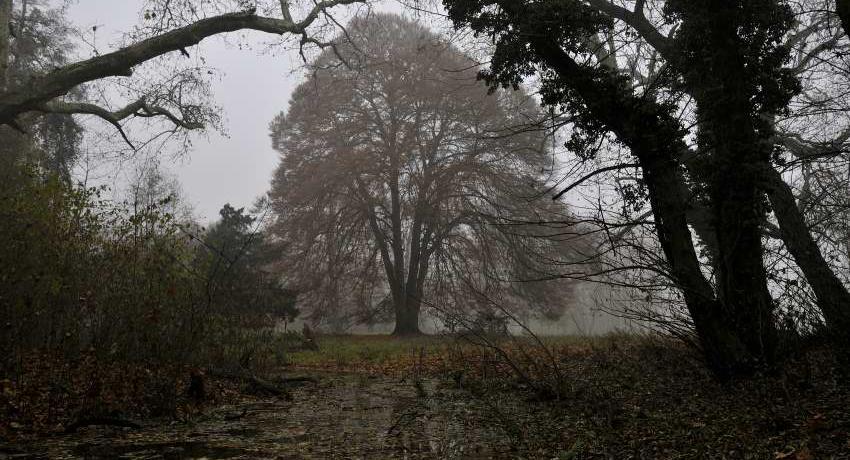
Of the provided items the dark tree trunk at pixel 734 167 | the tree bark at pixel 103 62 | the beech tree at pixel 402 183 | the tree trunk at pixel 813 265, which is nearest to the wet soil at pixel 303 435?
the dark tree trunk at pixel 734 167

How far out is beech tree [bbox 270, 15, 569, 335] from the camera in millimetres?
21719

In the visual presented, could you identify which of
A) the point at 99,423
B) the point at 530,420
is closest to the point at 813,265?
the point at 530,420

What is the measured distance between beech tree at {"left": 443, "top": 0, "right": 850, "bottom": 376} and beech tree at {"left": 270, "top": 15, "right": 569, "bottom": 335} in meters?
14.7

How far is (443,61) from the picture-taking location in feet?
74.8

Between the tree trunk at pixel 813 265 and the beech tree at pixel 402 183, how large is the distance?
1394 centimetres

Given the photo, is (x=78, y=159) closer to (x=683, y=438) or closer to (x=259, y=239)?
(x=259, y=239)

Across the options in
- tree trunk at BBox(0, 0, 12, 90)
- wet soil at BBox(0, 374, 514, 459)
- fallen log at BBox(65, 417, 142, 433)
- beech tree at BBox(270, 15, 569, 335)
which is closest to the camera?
wet soil at BBox(0, 374, 514, 459)

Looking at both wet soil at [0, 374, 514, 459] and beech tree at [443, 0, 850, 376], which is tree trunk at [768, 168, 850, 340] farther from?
wet soil at [0, 374, 514, 459]

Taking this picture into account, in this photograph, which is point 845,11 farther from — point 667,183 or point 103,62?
point 103,62

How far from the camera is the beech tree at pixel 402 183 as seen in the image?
21719 millimetres

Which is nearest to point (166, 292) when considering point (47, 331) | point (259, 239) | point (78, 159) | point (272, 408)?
point (47, 331)

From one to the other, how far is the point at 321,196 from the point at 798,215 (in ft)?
57.6

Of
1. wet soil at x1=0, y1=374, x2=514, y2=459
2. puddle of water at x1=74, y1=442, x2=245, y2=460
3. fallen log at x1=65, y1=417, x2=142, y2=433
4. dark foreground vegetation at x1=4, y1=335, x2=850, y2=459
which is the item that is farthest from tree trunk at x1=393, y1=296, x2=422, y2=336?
puddle of water at x1=74, y1=442, x2=245, y2=460

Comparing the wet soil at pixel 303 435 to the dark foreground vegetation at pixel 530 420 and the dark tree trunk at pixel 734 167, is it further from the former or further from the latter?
the dark tree trunk at pixel 734 167
